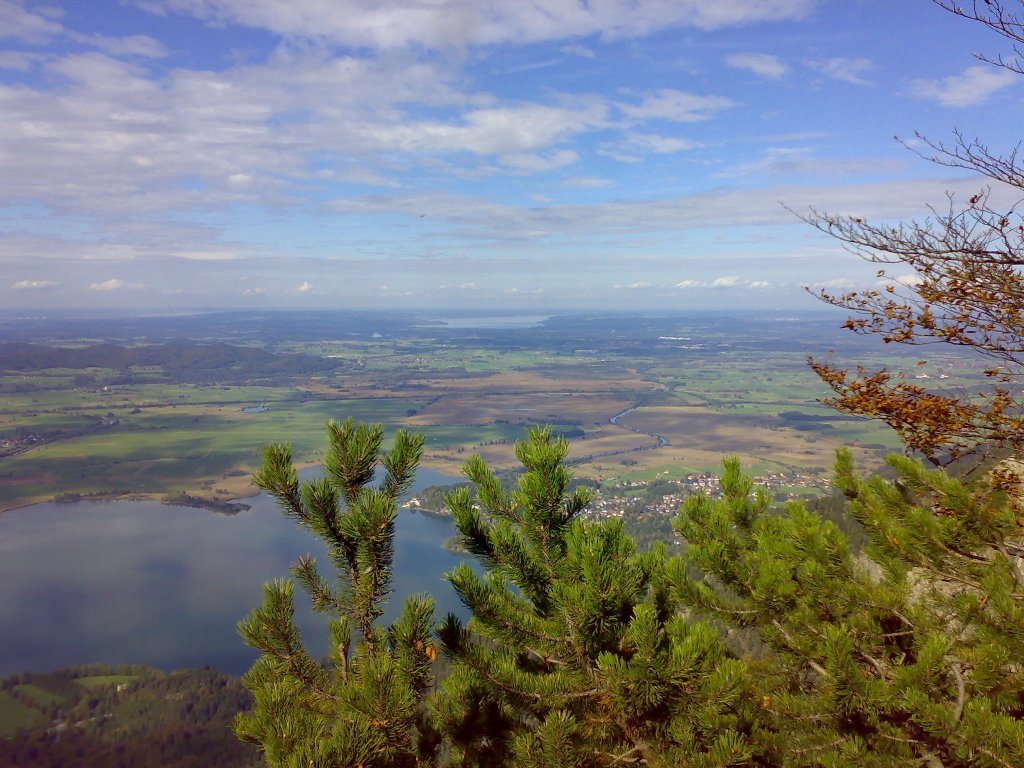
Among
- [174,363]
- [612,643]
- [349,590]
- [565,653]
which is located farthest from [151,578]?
[174,363]

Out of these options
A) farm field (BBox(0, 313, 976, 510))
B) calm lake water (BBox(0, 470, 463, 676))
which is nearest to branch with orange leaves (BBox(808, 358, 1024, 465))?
farm field (BBox(0, 313, 976, 510))

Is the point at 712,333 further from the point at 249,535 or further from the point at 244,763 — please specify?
the point at 244,763

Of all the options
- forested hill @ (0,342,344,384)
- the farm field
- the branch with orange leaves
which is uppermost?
the branch with orange leaves

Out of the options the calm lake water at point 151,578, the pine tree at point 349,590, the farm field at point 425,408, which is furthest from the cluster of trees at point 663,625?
the calm lake water at point 151,578

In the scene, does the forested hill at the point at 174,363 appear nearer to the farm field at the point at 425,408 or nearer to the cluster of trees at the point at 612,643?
the farm field at the point at 425,408

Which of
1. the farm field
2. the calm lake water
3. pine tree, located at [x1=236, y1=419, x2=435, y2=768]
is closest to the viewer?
pine tree, located at [x1=236, y1=419, x2=435, y2=768]

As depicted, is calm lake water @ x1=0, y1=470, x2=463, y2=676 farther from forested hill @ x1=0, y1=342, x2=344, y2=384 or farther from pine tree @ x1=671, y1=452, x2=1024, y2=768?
forested hill @ x1=0, y1=342, x2=344, y2=384

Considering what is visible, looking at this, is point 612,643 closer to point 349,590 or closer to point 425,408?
point 349,590

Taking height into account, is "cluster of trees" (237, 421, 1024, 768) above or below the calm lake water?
above

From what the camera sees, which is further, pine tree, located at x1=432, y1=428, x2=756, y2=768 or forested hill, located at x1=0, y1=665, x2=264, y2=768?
forested hill, located at x1=0, y1=665, x2=264, y2=768
